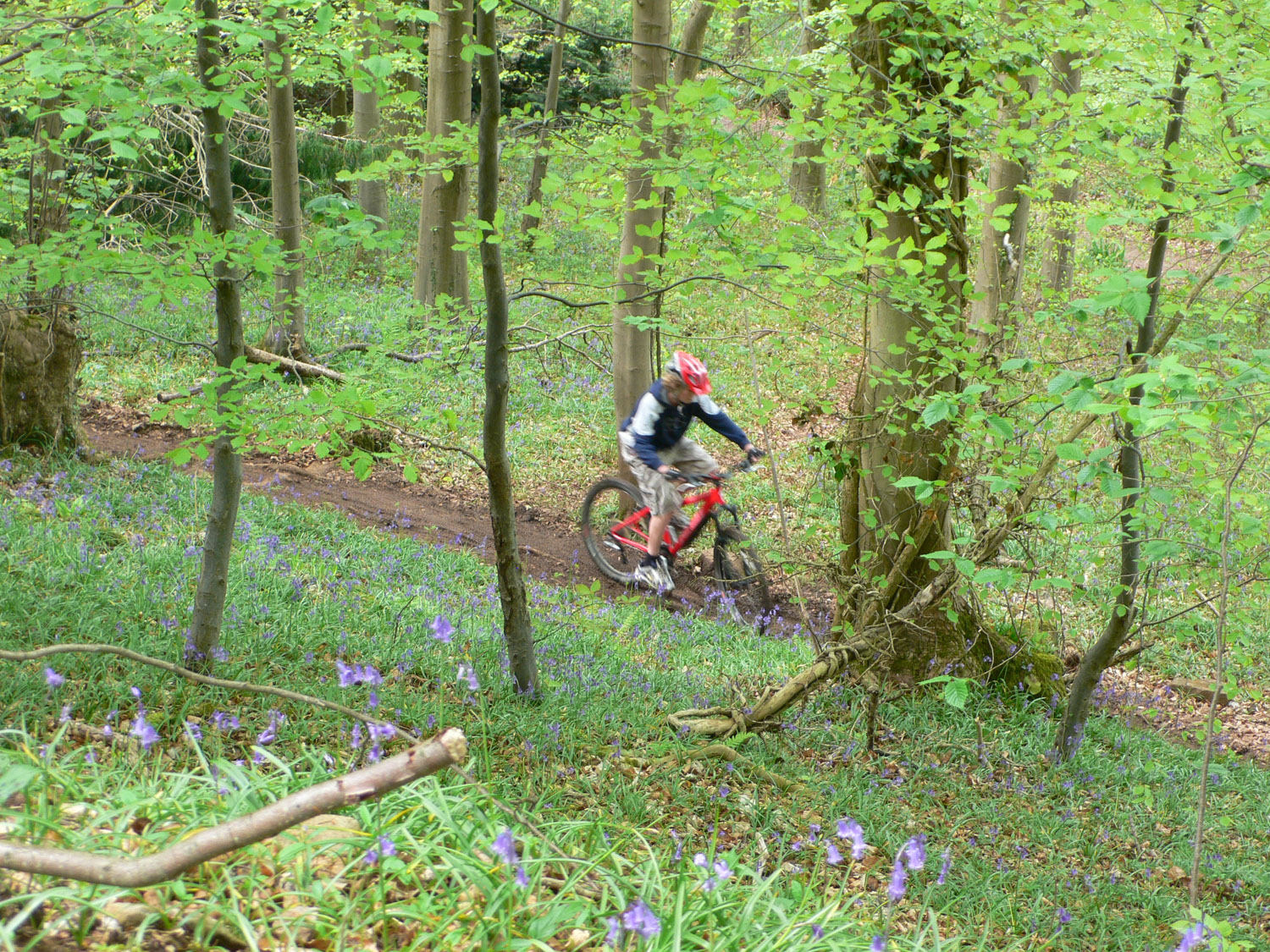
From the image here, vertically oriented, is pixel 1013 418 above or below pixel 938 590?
above

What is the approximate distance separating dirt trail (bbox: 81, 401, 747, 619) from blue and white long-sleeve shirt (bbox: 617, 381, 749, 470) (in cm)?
143

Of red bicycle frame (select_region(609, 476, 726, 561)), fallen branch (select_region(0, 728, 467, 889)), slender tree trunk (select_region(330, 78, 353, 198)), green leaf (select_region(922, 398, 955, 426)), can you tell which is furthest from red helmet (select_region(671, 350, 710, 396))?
slender tree trunk (select_region(330, 78, 353, 198))

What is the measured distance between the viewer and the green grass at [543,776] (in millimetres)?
2359

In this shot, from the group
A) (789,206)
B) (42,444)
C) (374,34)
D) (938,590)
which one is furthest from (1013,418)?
(42,444)

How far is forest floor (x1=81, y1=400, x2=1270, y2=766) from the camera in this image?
8133 millimetres

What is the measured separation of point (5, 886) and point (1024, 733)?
6164mm

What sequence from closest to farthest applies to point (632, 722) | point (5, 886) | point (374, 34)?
point (5, 886)
point (374, 34)
point (632, 722)

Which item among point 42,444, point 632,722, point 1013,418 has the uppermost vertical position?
point 1013,418

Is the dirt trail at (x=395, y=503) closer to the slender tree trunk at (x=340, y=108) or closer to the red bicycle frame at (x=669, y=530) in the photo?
→ the red bicycle frame at (x=669, y=530)

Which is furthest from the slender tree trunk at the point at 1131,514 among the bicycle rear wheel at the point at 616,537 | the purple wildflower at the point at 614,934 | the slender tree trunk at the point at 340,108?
the slender tree trunk at the point at 340,108

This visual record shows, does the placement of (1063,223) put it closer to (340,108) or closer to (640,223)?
(640,223)

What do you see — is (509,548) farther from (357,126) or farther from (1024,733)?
(357,126)

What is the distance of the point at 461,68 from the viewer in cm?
1294

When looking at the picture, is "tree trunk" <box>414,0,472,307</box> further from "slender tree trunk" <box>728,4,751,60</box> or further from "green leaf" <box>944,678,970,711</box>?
"green leaf" <box>944,678,970,711</box>
